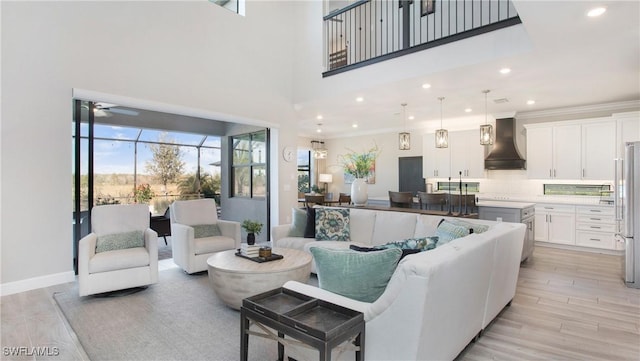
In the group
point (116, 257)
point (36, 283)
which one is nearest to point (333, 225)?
point (116, 257)

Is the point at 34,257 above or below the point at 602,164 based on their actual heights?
below

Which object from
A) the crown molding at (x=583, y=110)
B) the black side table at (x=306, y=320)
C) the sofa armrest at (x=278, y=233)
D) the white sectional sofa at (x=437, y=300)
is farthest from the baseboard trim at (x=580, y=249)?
the black side table at (x=306, y=320)

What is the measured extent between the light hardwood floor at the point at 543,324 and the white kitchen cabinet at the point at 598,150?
2.28 m

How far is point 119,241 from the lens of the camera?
3814 millimetres

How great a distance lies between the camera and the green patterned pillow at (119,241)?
370 cm

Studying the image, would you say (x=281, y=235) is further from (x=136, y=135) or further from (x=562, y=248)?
(x=136, y=135)

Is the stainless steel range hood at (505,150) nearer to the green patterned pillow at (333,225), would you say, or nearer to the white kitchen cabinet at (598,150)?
the white kitchen cabinet at (598,150)

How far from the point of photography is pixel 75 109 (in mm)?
4336

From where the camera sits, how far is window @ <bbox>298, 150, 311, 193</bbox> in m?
10.7

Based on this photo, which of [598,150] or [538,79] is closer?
[538,79]

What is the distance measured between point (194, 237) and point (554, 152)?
6.62 metres

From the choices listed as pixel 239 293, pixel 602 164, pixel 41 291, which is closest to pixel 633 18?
pixel 602 164

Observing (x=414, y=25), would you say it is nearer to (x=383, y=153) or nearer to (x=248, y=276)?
(x=383, y=153)

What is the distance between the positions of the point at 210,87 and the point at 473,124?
19.3ft
